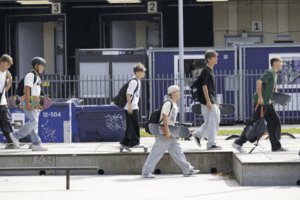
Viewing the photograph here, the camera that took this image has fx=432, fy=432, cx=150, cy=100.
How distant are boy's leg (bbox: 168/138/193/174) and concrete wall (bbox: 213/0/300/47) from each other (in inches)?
487

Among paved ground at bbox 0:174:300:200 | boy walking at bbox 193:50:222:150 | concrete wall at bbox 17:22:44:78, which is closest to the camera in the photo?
paved ground at bbox 0:174:300:200

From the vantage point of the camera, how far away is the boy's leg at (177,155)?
6.61m

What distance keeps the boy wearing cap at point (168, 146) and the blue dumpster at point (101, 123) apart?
10.3 feet

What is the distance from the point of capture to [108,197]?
549cm

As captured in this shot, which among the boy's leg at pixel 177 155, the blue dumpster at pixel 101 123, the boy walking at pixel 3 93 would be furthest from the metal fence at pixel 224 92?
the boy's leg at pixel 177 155

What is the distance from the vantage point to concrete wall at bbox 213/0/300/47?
18297mm

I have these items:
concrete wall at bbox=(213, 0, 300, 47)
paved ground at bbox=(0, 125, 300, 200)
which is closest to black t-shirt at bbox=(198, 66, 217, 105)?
paved ground at bbox=(0, 125, 300, 200)

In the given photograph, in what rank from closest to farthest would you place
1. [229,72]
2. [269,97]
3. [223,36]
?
[269,97] → [229,72] → [223,36]

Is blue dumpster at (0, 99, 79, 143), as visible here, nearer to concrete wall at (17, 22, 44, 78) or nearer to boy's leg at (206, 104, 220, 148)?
boy's leg at (206, 104, 220, 148)

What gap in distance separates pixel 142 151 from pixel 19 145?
8.69ft

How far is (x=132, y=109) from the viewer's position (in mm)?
7582

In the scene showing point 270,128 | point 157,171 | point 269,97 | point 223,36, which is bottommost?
point 157,171

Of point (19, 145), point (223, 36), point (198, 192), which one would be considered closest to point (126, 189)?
point (198, 192)

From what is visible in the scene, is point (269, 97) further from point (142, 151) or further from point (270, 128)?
point (142, 151)
